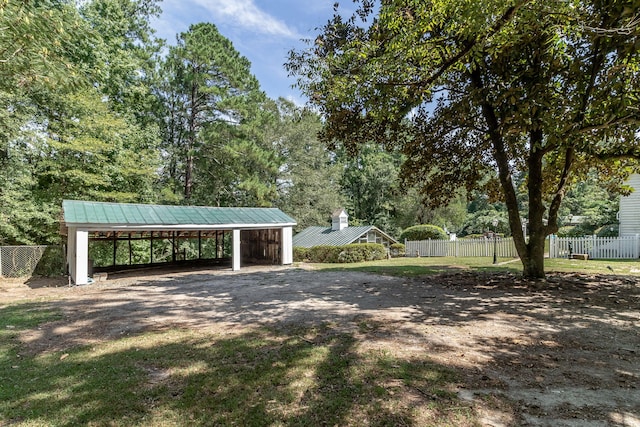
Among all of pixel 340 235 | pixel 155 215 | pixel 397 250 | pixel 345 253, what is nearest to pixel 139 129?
pixel 155 215

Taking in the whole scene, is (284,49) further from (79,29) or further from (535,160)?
(535,160)

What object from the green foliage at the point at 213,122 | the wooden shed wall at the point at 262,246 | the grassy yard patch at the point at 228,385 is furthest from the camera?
the green foliage at the point at 213,122

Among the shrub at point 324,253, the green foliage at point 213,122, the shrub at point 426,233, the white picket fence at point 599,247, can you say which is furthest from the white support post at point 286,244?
the white picket fence at point 599,247

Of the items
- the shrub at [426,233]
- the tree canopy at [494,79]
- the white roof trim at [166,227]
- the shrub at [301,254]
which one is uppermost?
the tree canopy at [494,79]

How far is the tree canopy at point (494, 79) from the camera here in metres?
5.73

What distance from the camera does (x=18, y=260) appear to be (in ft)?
41.9

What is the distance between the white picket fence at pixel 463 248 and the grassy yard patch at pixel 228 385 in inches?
604

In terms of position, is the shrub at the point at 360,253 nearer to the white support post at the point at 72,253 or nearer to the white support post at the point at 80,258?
the white support post at the point at 80,258

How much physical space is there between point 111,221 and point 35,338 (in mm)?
7706

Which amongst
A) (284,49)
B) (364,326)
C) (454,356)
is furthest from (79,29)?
(454,356)

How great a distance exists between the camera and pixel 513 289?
8250 mm

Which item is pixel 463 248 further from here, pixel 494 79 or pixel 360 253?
pixel 494 79

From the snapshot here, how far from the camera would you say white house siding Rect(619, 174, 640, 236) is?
1708 cm

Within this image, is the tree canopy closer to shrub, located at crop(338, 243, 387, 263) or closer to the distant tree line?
the distant tree line
